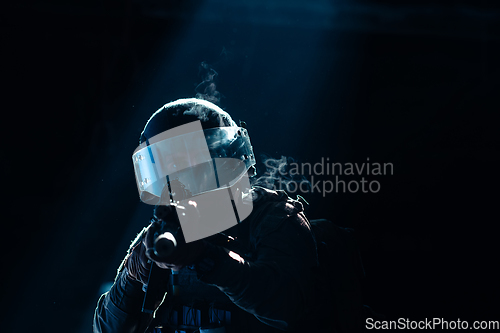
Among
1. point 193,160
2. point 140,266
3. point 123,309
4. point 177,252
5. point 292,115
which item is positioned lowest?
point 123,309

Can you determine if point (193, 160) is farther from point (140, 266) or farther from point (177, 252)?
point (177, 252)

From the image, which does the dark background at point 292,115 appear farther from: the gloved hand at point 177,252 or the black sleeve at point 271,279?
the gloved hand at point 177,252

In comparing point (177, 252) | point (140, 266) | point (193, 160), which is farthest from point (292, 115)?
point (177, 252)

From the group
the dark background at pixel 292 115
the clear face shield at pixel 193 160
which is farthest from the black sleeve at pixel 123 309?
the dark background at pixel 292 115

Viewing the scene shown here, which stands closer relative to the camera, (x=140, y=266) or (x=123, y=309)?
(x=140, y=266)

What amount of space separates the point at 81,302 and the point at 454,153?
4.02m

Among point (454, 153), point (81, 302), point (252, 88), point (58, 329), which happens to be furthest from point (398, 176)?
point (58, 329)

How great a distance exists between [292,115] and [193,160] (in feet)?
5.44

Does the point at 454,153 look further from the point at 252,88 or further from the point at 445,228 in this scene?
the point at 252,88

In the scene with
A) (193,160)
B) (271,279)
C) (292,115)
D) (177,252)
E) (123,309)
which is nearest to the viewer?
(177,252)

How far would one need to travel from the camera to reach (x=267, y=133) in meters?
3.13

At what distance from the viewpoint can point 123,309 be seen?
1622 millimetres

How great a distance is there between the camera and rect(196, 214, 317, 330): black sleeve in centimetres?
110

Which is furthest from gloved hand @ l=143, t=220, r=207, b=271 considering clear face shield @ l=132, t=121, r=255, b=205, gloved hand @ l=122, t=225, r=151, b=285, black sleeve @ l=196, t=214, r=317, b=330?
clear face shield @ l=132, t=121, r=255, b=205
